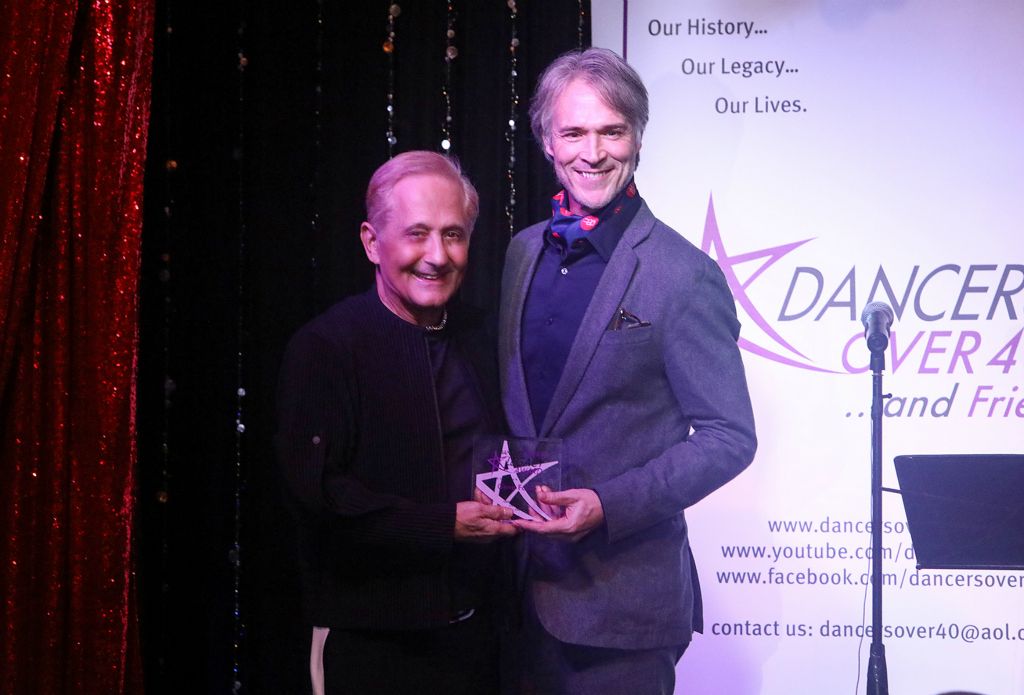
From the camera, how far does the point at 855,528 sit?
2789 mm

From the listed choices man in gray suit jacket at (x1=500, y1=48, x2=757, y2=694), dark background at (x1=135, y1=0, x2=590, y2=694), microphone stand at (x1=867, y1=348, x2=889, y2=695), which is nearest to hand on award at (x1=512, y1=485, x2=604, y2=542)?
man in gray suit jacket at (x1=500, y1=48, x2=757, y2=694)

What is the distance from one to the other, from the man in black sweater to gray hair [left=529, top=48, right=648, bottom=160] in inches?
11.5

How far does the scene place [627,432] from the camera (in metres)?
2.10

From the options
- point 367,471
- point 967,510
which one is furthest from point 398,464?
point 967,510

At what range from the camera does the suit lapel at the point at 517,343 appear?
2.14 meters

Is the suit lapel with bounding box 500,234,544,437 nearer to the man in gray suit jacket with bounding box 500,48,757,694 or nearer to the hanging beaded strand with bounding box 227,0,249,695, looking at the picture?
the man in gray suit jacket with bounding box 500,48,757,694

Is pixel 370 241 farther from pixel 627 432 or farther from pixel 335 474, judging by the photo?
pixel 627 432

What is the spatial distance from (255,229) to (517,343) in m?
0.88

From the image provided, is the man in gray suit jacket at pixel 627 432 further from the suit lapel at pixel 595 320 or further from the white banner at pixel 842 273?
the white banner at pixel 842 273

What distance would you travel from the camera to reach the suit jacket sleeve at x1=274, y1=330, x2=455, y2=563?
196 cm

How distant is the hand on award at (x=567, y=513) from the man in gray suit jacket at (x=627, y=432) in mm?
10

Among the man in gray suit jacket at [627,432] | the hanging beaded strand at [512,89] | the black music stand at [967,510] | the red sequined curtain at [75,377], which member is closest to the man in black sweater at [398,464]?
the man in gray suit jacket at [627,432]

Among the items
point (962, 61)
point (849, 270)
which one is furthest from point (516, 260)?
point (962, 61)

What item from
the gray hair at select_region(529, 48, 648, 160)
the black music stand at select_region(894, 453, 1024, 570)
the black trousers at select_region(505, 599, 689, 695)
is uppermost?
the gray hair at select_region(529, 48, 648, 160)
